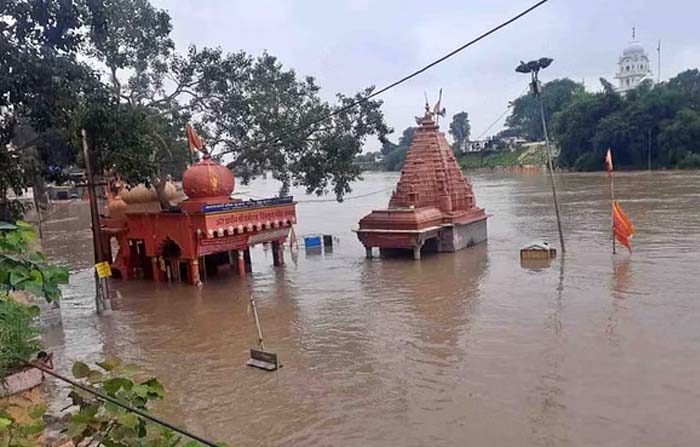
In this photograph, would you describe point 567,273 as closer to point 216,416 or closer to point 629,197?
point 216,416

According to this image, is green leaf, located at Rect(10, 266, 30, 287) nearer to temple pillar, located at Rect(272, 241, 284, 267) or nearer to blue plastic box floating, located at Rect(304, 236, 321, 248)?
temple pillar, located at Rect(272, 241, 284, 267)

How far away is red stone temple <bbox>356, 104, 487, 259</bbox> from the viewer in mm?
19438

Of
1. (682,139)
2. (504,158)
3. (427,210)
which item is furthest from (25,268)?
(504,158)

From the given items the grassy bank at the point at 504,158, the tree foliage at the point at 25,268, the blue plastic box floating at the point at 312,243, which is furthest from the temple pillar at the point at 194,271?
the grassy bank at the point at 504,158

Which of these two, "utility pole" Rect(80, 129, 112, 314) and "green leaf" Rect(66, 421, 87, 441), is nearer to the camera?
"green leaf" Rect(66, 421, 87, 441)

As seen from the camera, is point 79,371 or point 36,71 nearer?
point 79,371

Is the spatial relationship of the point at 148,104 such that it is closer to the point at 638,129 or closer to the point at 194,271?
the point at 194,271

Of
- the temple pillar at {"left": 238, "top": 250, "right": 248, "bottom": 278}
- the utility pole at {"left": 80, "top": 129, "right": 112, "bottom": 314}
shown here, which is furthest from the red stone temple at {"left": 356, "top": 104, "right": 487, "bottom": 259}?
the utility pole at {"left": 80, "top": 129, "right": 112, "bottom": 314}

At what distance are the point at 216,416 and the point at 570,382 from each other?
188 inches

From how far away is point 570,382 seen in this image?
8445 mm

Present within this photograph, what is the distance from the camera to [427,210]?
783 inches

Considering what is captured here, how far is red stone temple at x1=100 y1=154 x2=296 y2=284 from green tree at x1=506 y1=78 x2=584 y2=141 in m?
72.7

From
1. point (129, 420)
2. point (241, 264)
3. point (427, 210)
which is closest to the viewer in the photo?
point (129, 420)

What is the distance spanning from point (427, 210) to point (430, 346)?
976 centimetres
